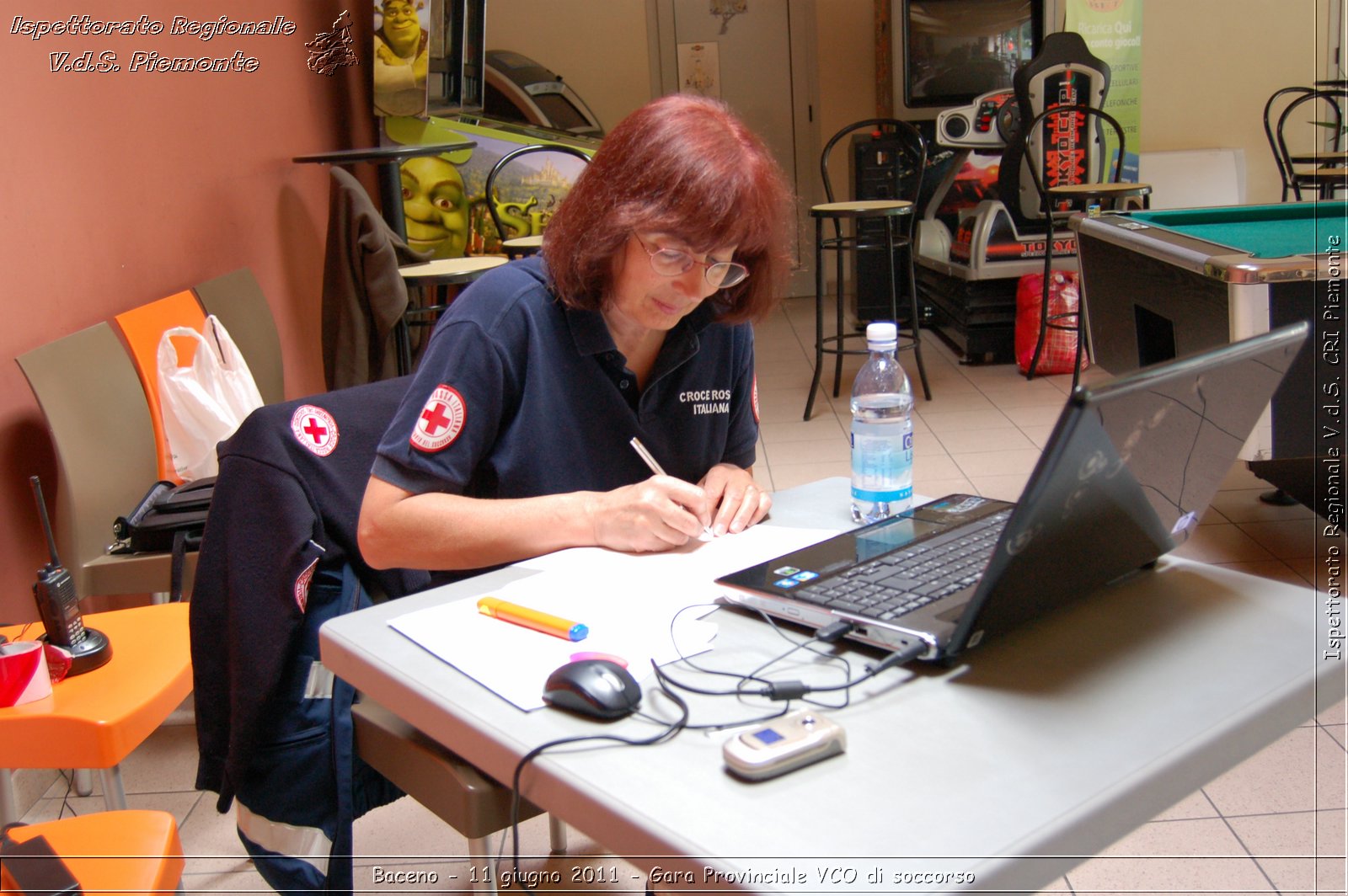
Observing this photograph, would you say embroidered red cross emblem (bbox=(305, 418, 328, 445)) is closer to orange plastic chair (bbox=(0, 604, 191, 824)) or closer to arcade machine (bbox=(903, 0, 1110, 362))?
orange plastic chair (bbox=(0, 604, 191, 824))

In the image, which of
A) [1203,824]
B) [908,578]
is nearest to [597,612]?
[908,578]

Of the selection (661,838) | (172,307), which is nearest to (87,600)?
(172,307)

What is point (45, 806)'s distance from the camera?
7.45ft

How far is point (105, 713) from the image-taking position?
163 cm

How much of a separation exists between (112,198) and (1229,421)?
2779mm

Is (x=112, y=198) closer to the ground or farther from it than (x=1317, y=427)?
farther from it

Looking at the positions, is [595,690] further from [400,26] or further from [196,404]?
[400,26]

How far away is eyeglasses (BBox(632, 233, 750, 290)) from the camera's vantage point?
54.6 inches

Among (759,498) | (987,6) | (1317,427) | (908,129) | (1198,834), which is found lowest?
(1198,834)

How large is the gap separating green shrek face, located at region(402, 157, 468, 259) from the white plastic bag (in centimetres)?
213

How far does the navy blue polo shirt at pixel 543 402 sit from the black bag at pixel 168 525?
112 cm

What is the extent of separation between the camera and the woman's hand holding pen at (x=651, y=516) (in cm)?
125

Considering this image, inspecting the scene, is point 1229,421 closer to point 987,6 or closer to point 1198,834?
point 1198,834

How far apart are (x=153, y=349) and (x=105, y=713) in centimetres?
139
